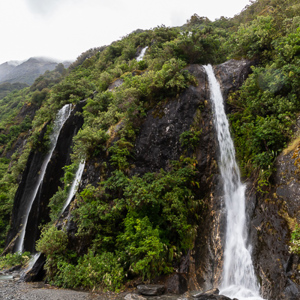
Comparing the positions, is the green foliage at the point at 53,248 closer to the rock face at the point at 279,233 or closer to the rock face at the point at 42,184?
the rock face at the point at 42,184

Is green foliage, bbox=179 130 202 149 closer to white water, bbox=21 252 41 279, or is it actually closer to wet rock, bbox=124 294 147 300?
wet rock, bbox=124 294 147 300

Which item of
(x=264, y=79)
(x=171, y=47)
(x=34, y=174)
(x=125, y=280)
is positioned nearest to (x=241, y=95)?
(x=264, y=79)

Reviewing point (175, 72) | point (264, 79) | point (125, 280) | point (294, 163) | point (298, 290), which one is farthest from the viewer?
point (175, 72)

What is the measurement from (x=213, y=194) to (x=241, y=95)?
18.7 feet

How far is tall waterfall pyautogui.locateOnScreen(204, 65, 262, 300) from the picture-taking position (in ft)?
21.4

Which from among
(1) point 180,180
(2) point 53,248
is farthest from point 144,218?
(2) point 53,248

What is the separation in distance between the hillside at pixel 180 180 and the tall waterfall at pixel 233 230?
0.75 feet

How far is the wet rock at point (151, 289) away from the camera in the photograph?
6.56m

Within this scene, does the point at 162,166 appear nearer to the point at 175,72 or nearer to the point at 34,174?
the point at 175,72

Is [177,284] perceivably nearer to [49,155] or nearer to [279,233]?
[279,233]

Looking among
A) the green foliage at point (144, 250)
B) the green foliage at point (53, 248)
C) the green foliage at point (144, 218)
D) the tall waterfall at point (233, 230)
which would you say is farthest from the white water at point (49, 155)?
the tall waterfall at point (233, 230)

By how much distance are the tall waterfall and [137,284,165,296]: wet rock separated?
1.94 meters

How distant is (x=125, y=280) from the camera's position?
296 inches

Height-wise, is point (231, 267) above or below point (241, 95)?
below
